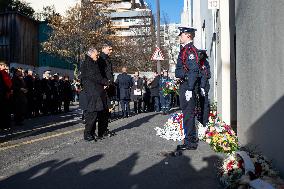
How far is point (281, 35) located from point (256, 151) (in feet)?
6.78

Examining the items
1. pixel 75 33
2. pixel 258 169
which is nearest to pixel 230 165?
pixel 258 169

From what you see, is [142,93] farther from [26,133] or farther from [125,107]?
[26,133]

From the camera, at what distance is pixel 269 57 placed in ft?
16.7

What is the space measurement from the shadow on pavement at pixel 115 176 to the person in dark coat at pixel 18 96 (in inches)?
310

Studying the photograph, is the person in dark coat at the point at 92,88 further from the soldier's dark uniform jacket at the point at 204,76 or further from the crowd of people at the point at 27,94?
the crowd of people at the point at 27,94

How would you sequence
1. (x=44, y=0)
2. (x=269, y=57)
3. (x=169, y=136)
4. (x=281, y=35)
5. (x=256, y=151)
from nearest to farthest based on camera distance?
(x=281, y=35), (x=269, y=57), (x=256, y=151), (x=169, y=136), (x=44, y=0)

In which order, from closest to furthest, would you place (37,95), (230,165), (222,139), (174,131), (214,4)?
(230,165) < (222,139) < (174,131) < (214,4) < (37,95)

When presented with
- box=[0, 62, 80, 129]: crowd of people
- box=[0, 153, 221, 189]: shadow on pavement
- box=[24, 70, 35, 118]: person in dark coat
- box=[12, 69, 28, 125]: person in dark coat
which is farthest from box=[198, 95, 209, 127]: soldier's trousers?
box=[24, 70, 35, 118]: person in dark coat

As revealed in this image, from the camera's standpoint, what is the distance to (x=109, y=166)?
6.64 m

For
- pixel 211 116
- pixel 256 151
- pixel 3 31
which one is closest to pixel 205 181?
pixel 256 151

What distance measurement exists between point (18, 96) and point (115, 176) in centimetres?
967

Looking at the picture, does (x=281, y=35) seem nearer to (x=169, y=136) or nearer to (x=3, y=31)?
(x=169, y=136)

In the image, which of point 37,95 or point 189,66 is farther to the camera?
point 37,95

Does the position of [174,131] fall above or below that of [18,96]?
below
